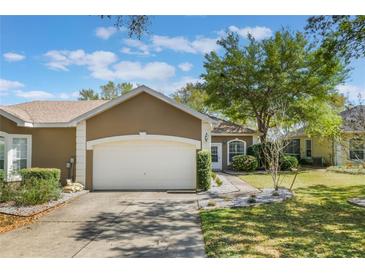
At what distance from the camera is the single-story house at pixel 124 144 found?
39.8 ft

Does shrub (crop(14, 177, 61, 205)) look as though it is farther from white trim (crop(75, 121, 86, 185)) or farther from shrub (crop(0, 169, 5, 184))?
white trim (crop(75, 121, 86, 185))

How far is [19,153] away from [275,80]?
16021 millimetres

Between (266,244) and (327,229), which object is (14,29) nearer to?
(266,244)

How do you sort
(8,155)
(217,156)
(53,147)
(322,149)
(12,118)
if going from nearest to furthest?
1. (12,118)
2. (8,155)
3. (53,147)
4. (217,156)
5. (322,149)

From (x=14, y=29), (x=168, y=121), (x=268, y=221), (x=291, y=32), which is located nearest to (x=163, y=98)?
(x=168, y=121)

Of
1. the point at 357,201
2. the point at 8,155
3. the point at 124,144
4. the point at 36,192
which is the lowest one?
the point at 357,201

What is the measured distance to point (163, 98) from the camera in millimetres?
11844

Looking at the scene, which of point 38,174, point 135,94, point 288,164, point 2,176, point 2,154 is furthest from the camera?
point 288,164

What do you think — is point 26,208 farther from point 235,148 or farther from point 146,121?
point 235,148

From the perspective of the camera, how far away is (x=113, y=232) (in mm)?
6504

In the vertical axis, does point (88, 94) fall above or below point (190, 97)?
above

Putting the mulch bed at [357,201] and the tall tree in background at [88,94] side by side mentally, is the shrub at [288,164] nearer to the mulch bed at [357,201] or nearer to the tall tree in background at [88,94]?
the mulch bed at [357,201]

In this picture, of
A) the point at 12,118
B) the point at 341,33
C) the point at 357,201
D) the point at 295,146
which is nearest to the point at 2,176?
the point at 12,118

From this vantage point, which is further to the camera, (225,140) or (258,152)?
(225,140)
